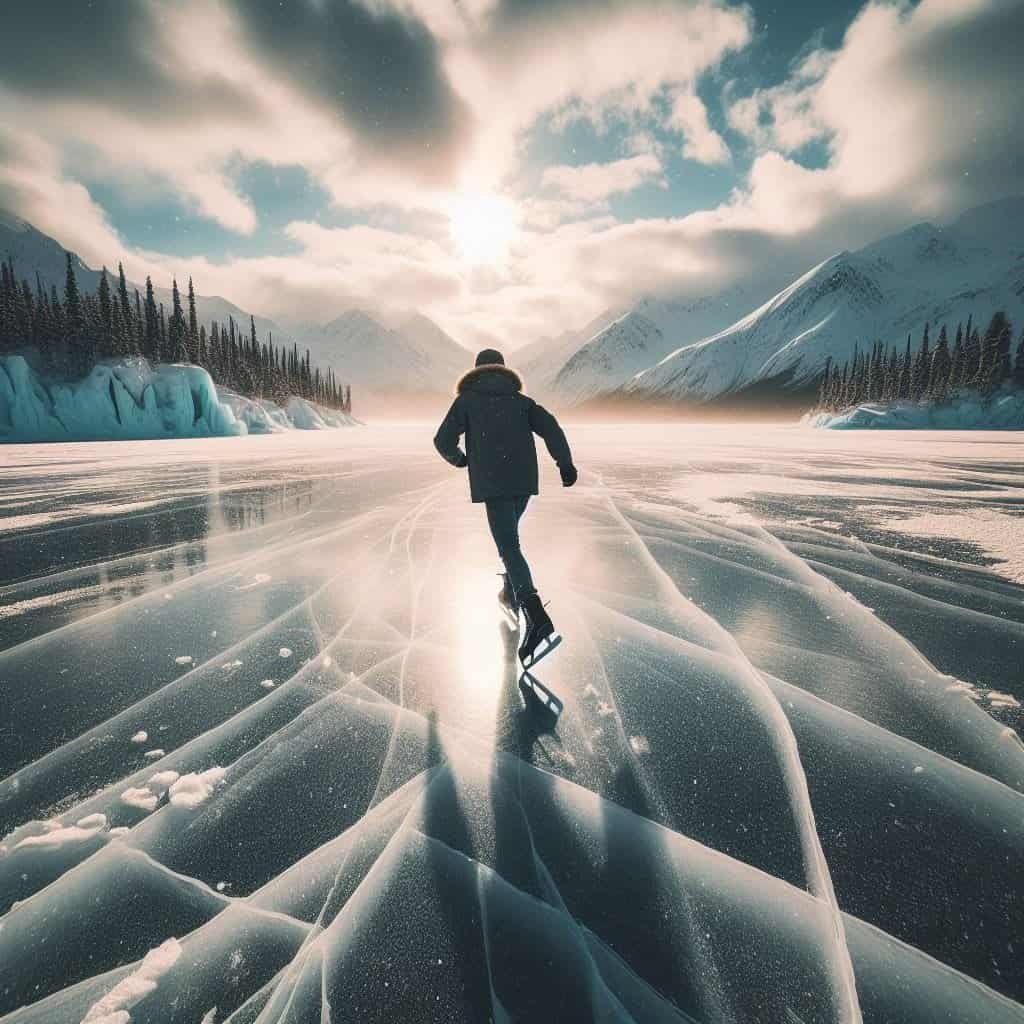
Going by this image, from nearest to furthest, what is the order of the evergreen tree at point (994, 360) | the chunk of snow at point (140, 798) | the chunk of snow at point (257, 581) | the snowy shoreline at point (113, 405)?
the chunk of snow at point (140, 798) < the chunk of snow at point (257, 581) < the snowy shoreline at point (113, 405) < the evergreen tree at point (994, 360)

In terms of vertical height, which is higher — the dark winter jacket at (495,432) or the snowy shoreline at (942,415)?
the snowy shoreline at (942,415)

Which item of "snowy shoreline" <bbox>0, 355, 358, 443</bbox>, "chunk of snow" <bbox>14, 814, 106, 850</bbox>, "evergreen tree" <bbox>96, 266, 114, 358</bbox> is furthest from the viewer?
"evergreen tree" <bbox>96, 266, 114, 358</bbox>

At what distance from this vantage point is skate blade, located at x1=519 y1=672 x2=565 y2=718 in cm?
288

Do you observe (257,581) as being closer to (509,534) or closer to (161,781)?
(509,534)

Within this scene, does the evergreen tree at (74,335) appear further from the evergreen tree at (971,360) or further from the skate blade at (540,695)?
the evergreen tree at (971,360)

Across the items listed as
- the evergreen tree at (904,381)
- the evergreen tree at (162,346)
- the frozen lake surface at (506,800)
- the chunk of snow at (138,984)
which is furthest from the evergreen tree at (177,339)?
the evergreen tree at (904,381)

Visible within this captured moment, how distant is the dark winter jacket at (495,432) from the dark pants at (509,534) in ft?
0.31

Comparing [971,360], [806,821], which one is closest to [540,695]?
[806,821]

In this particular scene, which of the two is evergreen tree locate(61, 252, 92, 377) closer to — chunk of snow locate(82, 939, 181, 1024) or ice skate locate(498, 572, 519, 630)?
ice skate locate(498, 572, 519, 630)

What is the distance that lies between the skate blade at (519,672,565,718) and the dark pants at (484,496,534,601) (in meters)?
0.70

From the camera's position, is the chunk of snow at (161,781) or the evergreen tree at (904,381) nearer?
the chunk of snow at (161,781)

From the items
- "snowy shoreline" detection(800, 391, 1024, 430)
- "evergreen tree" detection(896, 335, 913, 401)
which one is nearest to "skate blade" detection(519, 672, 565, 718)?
"snowy shoreline" detection(800, 391, 1024, 430)

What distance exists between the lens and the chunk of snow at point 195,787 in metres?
2.16

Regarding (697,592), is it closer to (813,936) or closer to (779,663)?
(779,663)
